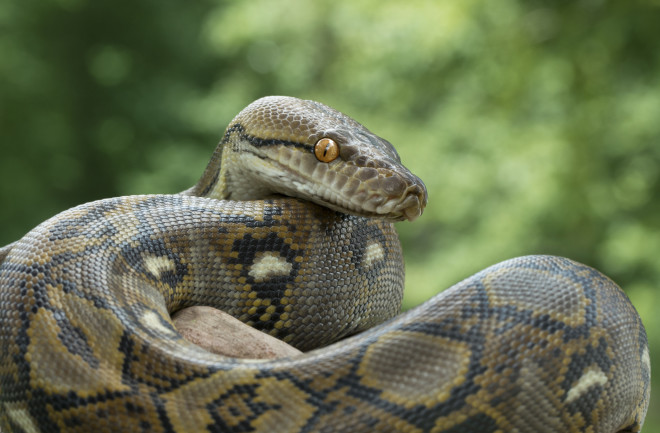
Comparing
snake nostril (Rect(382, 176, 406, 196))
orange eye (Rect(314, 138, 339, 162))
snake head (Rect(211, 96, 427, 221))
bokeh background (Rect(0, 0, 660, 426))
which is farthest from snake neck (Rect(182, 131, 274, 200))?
bokeh background (Rect(0, 0, 660, 426))

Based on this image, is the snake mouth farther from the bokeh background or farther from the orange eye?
the bokeh background

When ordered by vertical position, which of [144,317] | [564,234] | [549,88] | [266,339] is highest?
[549,88]

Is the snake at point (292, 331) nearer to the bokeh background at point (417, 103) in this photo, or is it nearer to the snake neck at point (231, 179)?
the snake neck at point (231, 179)

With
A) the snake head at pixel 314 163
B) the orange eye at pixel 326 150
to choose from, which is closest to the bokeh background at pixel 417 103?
the snake head at pixel 314 163

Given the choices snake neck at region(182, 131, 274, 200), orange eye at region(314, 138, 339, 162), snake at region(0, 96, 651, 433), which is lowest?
snake at region(0, 96, 651, 433)

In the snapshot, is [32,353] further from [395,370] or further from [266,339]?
[395,370]

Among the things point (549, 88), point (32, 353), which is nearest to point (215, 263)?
point (32, 353)

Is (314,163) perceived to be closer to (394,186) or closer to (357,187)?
(357,187)

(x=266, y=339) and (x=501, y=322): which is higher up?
(x=501, y=322)
